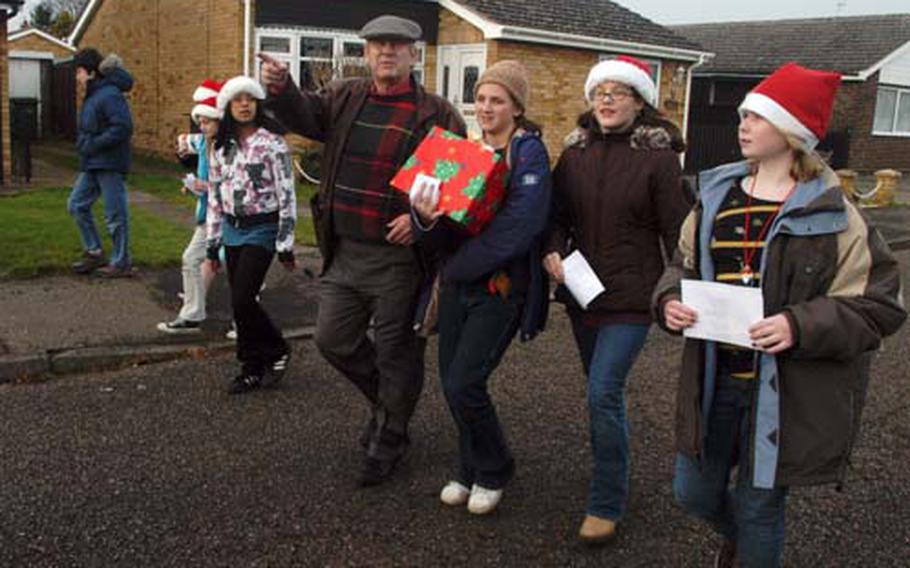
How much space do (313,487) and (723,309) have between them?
2.14 metres

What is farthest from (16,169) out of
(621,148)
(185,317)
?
(621,148)

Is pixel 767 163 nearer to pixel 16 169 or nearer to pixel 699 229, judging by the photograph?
pixel 699 229

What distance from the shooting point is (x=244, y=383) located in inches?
220

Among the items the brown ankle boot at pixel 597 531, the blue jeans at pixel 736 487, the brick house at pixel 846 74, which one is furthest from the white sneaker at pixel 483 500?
the brick house at pixel 846 74

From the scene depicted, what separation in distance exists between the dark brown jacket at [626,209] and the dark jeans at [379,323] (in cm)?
94

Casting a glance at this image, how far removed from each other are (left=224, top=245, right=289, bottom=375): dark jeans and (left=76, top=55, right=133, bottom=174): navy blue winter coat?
10.6 ft

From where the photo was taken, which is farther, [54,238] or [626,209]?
[54,238]

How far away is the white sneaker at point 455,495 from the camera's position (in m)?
4.14

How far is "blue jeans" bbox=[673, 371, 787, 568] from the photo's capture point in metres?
3.02

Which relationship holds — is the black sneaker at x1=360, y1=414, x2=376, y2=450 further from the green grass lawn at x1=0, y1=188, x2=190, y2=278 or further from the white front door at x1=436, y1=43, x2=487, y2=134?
the white front door at x1=436, y1=43, x2=487, y2=134

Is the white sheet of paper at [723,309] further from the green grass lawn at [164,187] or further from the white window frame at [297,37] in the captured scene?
the white window frame at [297,37]

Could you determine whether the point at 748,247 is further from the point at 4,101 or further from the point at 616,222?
the point at 4,101

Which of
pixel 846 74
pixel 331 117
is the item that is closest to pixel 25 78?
pixel 846 74

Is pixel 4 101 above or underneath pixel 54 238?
above
